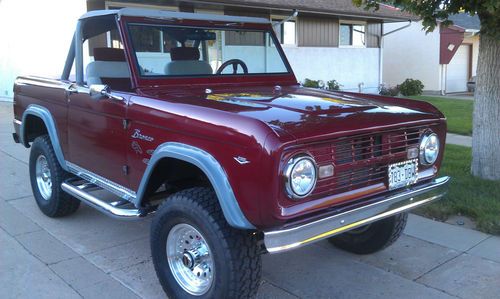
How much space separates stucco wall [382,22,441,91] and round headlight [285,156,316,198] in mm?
21152

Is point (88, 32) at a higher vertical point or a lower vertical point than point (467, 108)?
higher

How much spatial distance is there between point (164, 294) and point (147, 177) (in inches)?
33.5

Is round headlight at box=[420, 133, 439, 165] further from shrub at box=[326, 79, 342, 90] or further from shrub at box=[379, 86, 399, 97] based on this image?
shrub at box=[379, 86, 399, 97]

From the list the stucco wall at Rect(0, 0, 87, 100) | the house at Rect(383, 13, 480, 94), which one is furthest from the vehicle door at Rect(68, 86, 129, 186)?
the house at Rect(383, 13, 480, 94)

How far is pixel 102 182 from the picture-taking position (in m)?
4.07

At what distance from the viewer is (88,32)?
452 cm

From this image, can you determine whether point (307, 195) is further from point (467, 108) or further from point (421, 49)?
point (421, 49)

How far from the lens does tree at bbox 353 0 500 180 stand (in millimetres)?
5586

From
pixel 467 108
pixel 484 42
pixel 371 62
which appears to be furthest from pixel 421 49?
pixel 484 42

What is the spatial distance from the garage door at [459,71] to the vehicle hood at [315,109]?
2122 cm

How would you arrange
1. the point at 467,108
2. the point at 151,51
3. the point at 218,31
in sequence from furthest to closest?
the point at 467,108, the point at 218,31, the point at 151,51

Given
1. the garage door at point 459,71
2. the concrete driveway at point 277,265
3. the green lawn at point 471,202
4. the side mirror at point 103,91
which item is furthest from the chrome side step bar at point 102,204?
the garage door at point 459,71

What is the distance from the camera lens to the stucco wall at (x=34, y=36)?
1205cm

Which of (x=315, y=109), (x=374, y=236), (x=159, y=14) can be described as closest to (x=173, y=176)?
(x=315, y=109)
